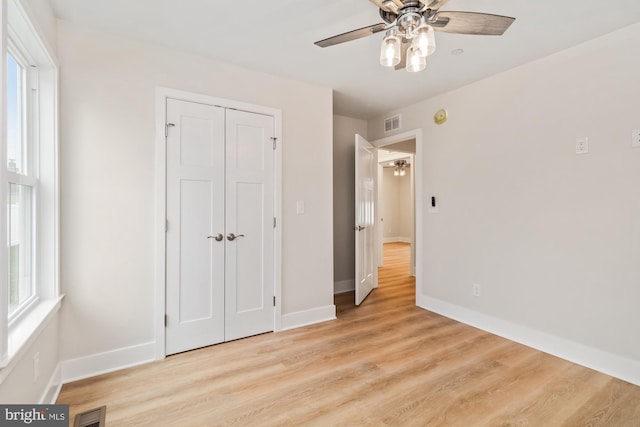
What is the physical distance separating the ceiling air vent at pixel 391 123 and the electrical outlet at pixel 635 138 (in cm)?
229

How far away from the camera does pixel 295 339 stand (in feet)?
9.09

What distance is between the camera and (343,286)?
14.3ft

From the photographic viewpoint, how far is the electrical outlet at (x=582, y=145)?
234 cm

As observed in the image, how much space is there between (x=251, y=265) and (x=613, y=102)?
3224 millimetres

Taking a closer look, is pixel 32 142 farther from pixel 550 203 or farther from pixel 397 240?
pixel 397 240

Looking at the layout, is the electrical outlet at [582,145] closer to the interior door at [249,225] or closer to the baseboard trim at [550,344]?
the baseboard trim at [550,344]

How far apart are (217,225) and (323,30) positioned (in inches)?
71.2

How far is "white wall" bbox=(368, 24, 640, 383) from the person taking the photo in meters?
2.17

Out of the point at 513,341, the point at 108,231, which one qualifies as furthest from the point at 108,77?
the point at 513,341

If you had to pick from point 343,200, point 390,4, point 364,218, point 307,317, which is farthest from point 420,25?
point 343,200

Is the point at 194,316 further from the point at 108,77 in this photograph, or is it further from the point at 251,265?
the point at 108,77

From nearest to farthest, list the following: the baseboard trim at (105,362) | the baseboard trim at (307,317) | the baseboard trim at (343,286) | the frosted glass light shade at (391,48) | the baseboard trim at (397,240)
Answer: the frosted glass light shade at (391,48) < the baseboard trim at (105,362) < the baseboard trim at (307,317) < the baseboard trim at (343,286) < the baseboard trim at (397,240)

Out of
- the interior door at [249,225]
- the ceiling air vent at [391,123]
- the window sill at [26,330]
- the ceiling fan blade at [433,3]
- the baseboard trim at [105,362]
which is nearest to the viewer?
the window sill at [26,330]

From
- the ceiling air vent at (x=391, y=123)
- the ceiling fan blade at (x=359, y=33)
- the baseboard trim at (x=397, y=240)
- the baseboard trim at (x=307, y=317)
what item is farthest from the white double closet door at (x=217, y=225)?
the baseboard trim at (x=397, y=240)
